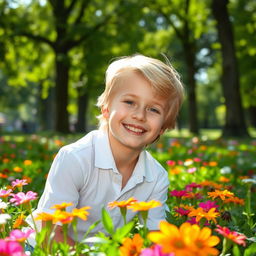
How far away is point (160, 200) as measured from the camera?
262 centimetres

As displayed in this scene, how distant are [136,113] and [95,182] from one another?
480mm

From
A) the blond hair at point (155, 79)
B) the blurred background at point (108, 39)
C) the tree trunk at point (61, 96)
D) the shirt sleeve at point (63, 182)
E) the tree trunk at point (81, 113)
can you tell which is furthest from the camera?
the tree trunk at point (81, 113)

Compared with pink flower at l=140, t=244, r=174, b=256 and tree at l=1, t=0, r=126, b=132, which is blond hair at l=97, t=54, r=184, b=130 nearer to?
pink flower at l=140, t=244, r=174, b=256

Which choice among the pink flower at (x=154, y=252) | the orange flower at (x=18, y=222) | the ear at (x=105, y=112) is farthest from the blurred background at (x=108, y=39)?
the pink flower at (x=154, y=252)

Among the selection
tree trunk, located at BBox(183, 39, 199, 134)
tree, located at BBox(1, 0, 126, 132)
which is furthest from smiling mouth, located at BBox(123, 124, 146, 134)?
tree trunk, located at BBox(183, 39, 199, 134)

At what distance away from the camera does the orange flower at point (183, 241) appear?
1.14 meters

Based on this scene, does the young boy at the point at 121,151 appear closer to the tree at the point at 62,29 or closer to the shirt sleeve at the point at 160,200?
the shirt sleeve at the point at 160,200

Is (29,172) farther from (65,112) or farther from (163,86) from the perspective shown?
(65,112)

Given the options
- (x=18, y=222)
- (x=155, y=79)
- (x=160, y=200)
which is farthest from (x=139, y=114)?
(x=18, y=222)

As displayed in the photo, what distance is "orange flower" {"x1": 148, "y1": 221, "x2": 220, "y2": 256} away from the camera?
114 centimetres

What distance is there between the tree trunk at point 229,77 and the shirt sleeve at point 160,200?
39.5 ft

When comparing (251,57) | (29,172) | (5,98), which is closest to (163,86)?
→ (29,172)

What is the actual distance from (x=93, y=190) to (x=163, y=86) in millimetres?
729

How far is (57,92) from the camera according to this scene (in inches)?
715
